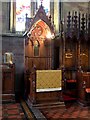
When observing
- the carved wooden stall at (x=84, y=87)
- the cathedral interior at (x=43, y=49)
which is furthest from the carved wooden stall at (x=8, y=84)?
the carved wooden stall at (x=84, y=87)

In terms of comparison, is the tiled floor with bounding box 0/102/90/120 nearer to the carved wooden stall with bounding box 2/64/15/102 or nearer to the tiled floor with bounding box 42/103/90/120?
the tiled floor with bounding box 42/103/90/120

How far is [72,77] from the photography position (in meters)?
7.48

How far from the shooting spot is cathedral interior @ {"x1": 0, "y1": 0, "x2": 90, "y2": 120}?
605 cm

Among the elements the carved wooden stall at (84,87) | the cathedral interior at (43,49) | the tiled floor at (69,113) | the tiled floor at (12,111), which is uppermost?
the cathedral interior at (43,49)

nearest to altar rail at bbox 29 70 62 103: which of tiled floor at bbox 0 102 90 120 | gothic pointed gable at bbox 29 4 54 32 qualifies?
tiled floor at bbox 0 102 90 120

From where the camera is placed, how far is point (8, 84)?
605 cm

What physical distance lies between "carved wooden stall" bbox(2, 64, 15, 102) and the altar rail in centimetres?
77

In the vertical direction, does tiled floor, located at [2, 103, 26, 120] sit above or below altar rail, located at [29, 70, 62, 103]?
below

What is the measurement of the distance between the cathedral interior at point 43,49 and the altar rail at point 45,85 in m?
0.07

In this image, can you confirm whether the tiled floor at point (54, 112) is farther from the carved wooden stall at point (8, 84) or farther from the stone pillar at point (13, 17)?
the stone pillar at point (13, 17)

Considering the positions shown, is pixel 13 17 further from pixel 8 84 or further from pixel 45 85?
pixel 45 85

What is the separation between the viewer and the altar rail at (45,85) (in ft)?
17.9

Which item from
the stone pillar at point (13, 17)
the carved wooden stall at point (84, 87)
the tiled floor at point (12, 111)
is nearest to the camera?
the tiled floor at point (12, 111)

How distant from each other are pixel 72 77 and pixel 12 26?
3058mm
